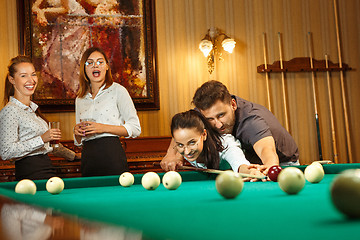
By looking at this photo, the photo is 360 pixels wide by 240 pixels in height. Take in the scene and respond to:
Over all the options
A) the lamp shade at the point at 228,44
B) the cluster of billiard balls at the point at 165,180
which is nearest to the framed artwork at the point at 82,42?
the lamp shade at the point at 228,44

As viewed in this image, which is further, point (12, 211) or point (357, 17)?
point (357, 17)

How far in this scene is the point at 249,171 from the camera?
7.71ft

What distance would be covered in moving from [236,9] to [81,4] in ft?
6.64

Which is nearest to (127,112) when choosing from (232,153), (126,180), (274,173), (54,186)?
(232,153)

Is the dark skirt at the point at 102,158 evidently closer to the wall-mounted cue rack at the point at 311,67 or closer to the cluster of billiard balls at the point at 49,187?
A: the cluster of billiard balls at the point at 49,187

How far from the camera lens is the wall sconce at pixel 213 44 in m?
5.35

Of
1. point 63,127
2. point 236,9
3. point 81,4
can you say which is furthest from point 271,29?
point 63,127

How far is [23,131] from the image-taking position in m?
3.12

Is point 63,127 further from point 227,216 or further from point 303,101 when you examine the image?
point 227,216

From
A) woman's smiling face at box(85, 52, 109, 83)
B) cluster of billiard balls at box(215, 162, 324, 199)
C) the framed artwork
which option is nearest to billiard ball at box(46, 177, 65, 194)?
cluster of billiard balls at box(215, 162, 324, 199)

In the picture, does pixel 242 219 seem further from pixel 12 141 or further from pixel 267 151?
pixel 12 141

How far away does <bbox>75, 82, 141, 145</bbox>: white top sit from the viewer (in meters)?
3.30

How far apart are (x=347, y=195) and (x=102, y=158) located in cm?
251

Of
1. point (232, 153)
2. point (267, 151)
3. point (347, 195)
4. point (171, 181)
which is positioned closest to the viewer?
point (347, 195)
